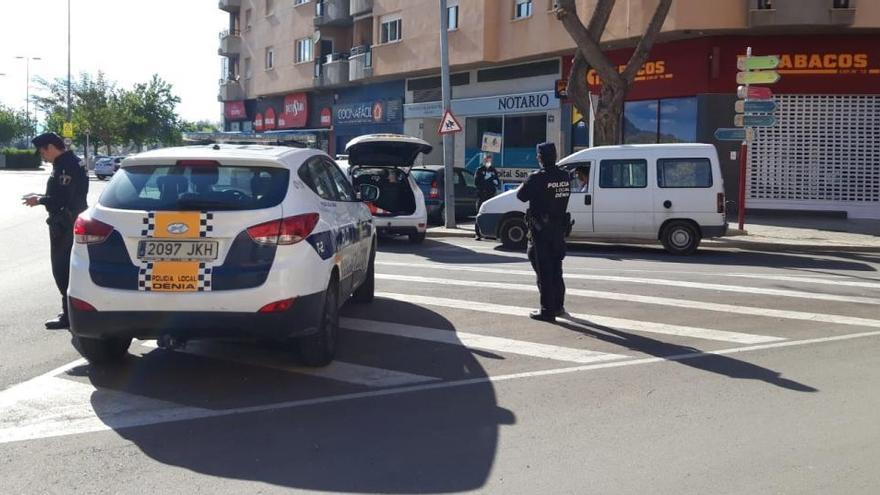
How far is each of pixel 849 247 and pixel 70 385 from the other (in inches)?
617

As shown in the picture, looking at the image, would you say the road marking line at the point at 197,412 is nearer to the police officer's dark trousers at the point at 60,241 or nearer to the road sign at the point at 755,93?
the police officer's dark trousers at the point at 60,241

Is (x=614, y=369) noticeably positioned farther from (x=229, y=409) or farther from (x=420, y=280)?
(x=420, y=280)

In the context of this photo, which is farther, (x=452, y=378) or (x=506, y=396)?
(x=452, y=378)

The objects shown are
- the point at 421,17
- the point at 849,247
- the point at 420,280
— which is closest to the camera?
the point at 420,280

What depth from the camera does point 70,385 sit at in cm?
684

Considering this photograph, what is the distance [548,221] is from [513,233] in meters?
8.04

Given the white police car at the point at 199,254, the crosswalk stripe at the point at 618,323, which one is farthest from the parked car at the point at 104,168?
the white police car at the point at 199,254

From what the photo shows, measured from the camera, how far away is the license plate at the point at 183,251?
6543mm

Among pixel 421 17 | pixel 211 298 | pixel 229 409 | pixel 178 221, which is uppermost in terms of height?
pixel 421 17

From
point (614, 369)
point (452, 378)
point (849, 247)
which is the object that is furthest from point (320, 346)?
point (849, 247)

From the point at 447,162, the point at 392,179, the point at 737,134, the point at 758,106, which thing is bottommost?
the point at 392,179

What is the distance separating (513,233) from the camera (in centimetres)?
1759

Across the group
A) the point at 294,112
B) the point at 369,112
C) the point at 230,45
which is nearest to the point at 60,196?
the point at 369,112

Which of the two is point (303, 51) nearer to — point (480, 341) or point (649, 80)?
point (649, 80)
